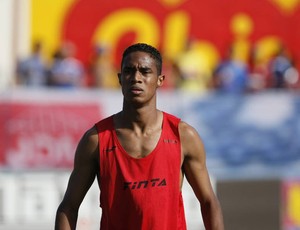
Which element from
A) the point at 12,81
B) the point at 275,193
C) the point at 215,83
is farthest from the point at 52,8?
the point at 275,193

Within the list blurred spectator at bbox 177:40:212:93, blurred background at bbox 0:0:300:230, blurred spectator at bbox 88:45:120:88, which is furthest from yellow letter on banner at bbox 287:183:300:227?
blurred spectator at bbox 88:45:120:88

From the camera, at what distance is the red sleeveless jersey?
5348 millimetres

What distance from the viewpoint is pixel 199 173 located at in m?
5.60

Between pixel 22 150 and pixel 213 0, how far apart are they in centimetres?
684

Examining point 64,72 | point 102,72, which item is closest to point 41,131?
point 64,72

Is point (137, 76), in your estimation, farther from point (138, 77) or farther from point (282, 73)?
point (282, 73)

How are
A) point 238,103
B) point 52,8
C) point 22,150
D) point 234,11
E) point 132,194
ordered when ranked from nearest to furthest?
1. point 132,194
2. point 22,150
3. point 238,103
4. point 52,8
5. point 234,11

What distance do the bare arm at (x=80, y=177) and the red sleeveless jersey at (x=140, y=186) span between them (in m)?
0.06

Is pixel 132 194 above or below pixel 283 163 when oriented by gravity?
below

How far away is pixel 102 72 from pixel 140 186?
986 centimetres

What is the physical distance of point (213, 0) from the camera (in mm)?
18609

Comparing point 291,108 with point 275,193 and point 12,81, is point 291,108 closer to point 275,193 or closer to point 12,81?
point 275,193

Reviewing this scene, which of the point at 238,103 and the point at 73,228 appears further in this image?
the point at 238,103

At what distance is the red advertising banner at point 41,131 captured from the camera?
12.9 metres
